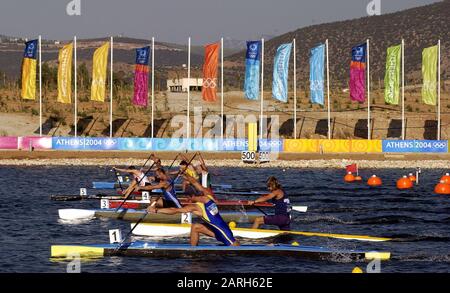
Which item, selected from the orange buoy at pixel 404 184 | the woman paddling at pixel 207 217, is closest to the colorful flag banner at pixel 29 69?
the orange buoy at pixel 404 184

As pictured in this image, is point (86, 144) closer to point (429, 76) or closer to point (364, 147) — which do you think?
point (364, 147)

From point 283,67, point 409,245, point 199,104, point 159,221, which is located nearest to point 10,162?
point 283,67

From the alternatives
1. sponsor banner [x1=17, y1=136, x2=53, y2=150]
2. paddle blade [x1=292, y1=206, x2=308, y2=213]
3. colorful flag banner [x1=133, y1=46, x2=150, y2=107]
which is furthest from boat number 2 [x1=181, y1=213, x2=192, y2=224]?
sponsor banner [x1=17, y1=136, x2=53, y2=150]

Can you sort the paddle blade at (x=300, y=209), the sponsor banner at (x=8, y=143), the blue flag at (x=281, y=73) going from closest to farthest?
the paddle blade at (x=300, y=209) → the blue flag at (x=281, y=73) → the sponsor banner at (x=8, y=143)

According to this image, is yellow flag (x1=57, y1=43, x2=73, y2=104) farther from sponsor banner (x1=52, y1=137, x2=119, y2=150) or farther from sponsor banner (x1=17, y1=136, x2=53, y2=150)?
sponsor banner (x1=17, y1=136, x2=53, y2=150)

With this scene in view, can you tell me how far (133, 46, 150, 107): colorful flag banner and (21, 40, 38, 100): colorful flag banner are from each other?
686 centimetres

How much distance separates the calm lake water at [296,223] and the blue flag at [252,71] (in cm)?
694

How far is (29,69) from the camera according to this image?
217 feet

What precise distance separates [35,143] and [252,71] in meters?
17.0

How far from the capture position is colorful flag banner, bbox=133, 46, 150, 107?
215 ft

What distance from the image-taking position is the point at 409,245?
28750 mm

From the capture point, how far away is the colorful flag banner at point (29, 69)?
217ft

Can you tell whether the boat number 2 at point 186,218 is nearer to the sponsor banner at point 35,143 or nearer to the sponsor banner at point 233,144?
the sponsor banner at point 233,144

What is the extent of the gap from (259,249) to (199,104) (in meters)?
67.1
